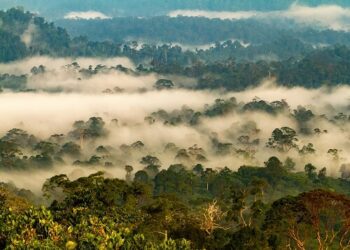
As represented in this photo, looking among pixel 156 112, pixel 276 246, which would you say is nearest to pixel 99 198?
pixel 276 246

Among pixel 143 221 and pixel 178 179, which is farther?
pixel 178 179

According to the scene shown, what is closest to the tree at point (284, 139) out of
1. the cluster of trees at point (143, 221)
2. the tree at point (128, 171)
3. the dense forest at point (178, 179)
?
the dense forest at point (178, 179)

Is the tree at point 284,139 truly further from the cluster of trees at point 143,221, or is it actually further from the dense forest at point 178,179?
the cluster of trees at point 143,221

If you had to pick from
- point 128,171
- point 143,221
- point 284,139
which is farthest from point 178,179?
point 143,221

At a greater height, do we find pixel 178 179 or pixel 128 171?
pixel 178 179

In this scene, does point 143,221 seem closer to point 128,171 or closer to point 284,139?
point 128,171

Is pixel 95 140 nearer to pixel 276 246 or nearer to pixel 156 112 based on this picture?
pixel 156 112

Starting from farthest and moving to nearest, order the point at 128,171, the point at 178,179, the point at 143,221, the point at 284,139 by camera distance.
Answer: the point at 284,139
the point at 128,171
the point at 178,179
the point at 143,221

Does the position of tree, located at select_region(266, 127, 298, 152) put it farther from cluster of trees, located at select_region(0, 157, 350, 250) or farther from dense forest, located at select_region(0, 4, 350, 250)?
cluster of trees, located at select_region(0, 157, 350, 250)

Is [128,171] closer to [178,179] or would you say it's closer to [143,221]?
[178,179]

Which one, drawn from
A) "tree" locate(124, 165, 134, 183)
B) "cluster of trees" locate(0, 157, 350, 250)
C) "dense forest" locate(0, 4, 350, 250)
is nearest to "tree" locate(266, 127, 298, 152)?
"dense forest" locate(0, 4, 350, 250)

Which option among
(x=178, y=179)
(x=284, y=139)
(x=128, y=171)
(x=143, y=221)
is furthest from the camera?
(x=284, y=139)

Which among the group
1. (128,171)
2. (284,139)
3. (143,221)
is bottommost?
(284,139)
